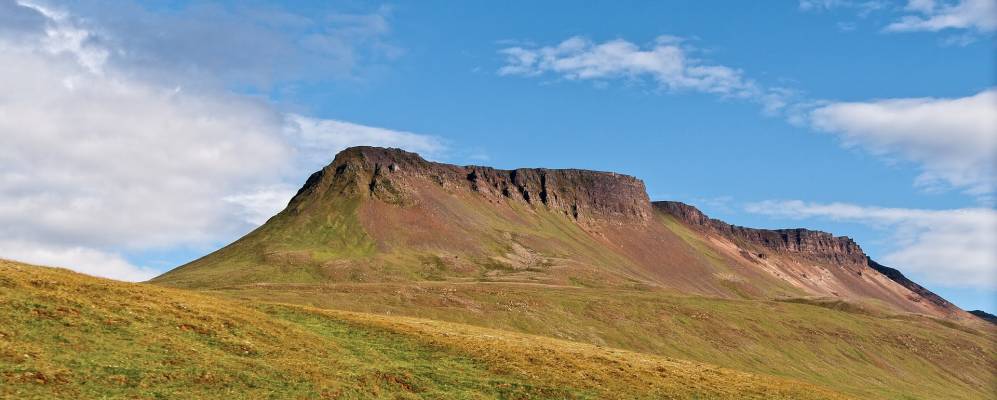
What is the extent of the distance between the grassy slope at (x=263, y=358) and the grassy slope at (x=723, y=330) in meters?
52.1

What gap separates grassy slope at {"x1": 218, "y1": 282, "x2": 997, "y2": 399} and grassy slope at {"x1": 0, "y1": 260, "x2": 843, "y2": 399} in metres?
52.1

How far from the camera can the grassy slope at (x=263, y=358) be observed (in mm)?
38594

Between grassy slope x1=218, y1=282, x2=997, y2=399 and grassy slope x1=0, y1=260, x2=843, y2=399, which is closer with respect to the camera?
grassy slope x1=0, y1=260, x2=843, y2=399

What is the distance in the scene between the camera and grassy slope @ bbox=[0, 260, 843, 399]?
3859 cm

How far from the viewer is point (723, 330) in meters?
143

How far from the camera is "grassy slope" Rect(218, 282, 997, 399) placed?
12350 centimetres

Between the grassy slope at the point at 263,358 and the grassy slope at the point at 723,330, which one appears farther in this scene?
the grassy slope at the point at 723,330

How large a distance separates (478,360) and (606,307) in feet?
298

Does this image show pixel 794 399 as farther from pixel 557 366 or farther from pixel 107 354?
pixel 107 354

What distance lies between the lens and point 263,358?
47062 millimetres

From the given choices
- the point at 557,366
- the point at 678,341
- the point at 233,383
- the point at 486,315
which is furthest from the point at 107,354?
the point at 678,341

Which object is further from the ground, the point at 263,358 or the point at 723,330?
the point at 723,330

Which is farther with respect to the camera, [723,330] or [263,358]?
[723,330]

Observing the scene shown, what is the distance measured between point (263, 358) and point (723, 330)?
111 m
